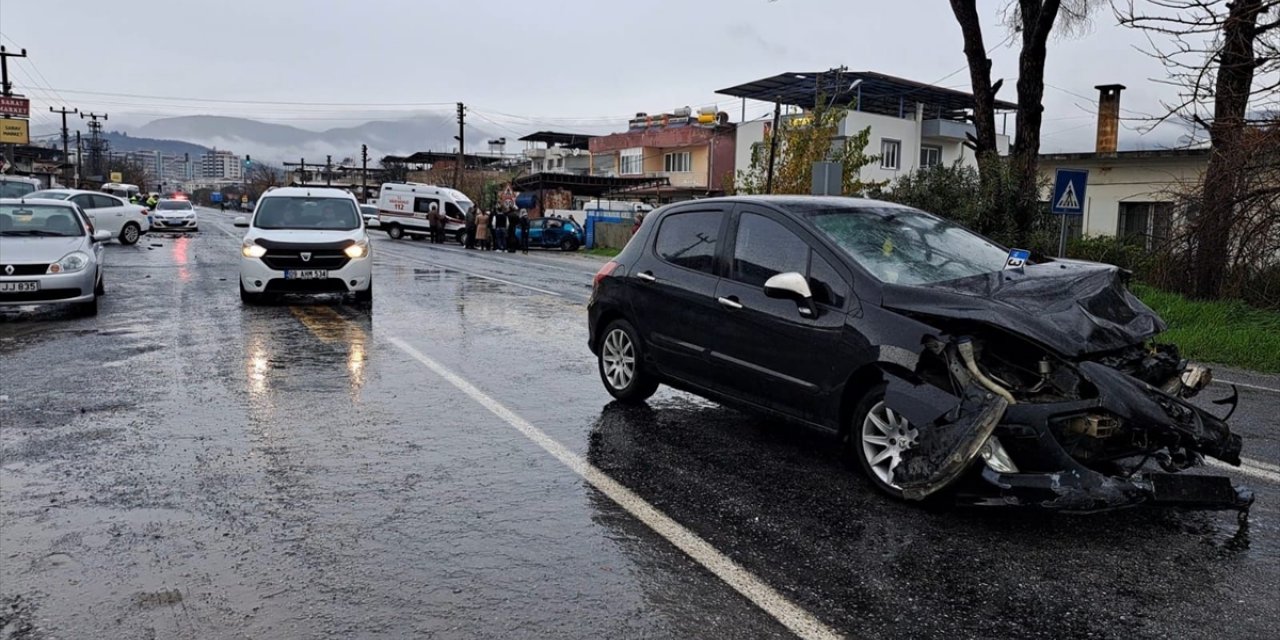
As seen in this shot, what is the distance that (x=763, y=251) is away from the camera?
19.4ft

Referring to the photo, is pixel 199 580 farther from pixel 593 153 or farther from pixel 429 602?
pixel 593 153

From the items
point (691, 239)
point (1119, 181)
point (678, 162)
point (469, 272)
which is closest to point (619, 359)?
point (691, 239)

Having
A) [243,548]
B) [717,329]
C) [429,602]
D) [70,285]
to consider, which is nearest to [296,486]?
[243,548]

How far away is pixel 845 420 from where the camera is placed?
17.0 ft

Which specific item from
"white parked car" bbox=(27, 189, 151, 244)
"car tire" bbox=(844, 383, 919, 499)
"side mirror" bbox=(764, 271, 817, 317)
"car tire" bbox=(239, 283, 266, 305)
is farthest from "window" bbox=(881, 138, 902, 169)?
"car tire" bbox=(844, 383, 919, 499)

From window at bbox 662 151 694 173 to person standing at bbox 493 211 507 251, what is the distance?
Result: 27718 mm

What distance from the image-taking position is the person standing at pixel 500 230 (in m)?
35.0

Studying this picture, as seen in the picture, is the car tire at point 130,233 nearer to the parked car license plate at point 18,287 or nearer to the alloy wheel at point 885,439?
the parked car license plate at point 18,287

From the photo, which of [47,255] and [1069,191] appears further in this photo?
[1069,191]

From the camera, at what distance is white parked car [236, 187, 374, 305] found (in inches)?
506

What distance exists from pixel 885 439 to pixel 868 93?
159ft

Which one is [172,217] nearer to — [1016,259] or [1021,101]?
[1021,101]

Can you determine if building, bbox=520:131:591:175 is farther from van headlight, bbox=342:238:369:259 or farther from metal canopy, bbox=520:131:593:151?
van headlight, bbox=342:238:369:259

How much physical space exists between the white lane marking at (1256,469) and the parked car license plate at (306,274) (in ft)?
35.7
